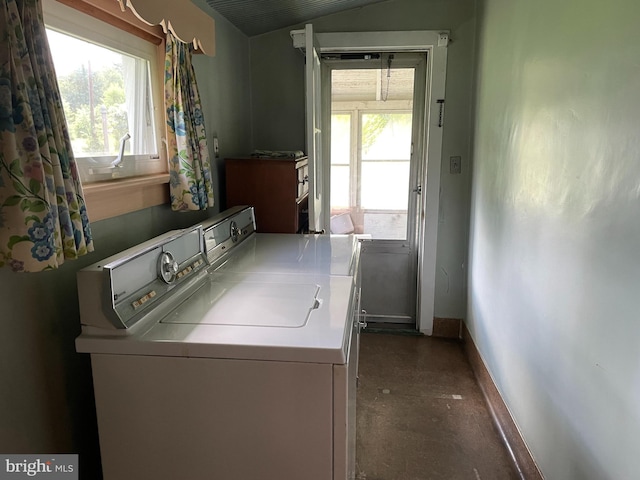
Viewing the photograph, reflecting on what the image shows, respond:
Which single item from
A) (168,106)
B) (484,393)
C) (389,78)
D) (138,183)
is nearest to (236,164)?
(168,106)

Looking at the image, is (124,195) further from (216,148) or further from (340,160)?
(340,160)

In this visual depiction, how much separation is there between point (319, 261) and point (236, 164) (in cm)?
85

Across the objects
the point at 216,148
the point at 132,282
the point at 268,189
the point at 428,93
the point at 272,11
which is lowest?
the point at 132,282

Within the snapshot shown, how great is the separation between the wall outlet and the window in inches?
A: 75.5

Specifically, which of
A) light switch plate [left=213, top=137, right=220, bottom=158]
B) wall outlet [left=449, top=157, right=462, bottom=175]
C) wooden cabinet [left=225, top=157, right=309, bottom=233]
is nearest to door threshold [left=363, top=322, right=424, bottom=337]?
wall outlet [left=449, top=157, right=462, bottom=175]

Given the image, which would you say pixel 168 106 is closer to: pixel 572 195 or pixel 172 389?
pixel 172 389

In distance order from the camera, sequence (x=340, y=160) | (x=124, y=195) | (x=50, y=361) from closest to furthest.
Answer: (x=50, y=361)
(x=124, y=195)
(x=340, y=160)

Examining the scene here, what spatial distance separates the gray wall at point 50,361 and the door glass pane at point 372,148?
1.96 m

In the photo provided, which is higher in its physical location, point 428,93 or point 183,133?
point 428,93

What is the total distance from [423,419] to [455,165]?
1610 millimetres

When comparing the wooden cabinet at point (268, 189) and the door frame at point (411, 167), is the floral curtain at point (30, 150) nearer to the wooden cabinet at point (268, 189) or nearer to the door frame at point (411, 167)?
the wooden cabinet at point (268, 189)

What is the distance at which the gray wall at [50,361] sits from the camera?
3.71 ft

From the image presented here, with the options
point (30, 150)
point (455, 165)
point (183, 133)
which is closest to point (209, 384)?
point (30, 150)

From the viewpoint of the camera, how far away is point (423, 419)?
234cm
